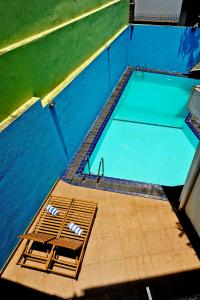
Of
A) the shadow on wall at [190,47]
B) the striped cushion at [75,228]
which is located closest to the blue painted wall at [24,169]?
the striped cushion at [75,228]

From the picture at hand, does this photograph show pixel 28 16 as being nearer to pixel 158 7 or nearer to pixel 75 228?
pixel 75 228

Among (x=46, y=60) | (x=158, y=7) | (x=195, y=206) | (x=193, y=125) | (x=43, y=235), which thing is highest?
(x=46, y=60)

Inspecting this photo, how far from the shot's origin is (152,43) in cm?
1441

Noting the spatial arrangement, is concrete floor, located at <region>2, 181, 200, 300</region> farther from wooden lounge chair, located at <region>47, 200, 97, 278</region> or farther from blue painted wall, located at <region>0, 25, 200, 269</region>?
blue painted wall, located at <region>0, 25, 200, 269</region>

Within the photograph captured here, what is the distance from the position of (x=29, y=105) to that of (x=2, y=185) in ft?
6.43

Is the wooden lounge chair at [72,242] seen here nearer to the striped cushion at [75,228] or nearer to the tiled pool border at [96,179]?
the striped cushion at [75,228]

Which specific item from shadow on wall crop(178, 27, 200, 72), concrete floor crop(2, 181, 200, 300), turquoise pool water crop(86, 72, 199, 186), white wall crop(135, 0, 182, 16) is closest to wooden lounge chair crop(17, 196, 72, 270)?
concrete floor crop(2, 181, 200, 300)

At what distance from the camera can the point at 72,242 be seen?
198 inches

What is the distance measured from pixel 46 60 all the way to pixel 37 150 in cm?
255

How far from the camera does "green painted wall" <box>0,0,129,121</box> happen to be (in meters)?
4.62

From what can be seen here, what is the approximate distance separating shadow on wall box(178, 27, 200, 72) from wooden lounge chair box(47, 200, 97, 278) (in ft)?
41.8

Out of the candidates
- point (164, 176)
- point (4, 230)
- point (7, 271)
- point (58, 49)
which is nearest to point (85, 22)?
point (58, 49)

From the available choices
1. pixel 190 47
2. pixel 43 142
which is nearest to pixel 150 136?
pixel 43 142

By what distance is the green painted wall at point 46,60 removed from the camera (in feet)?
15.2
